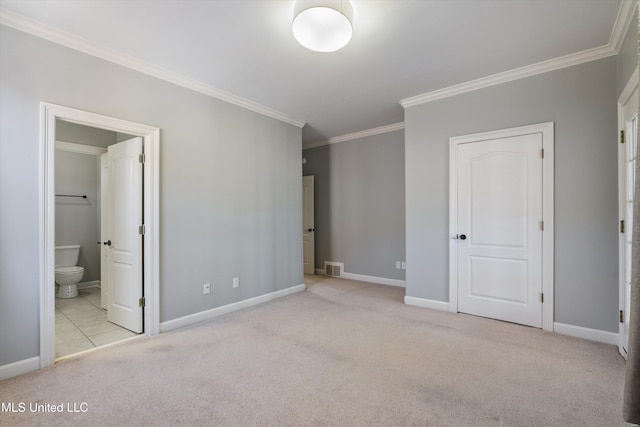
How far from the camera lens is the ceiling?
2225 mm

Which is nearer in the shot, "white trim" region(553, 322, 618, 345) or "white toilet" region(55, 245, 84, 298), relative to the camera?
"white trim" region(553, 322, 618, 345)

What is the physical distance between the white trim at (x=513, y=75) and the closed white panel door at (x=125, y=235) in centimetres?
336

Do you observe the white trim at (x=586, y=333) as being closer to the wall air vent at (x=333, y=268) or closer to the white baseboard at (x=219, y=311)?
the white baseboard at (x=219, y=311)

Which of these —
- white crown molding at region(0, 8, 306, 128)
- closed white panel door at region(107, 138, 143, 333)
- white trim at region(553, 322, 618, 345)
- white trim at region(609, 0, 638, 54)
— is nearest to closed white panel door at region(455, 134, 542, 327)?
white trim at region(553, 322, 618, 345)

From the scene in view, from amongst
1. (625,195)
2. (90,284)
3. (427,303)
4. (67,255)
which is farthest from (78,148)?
(625,195)

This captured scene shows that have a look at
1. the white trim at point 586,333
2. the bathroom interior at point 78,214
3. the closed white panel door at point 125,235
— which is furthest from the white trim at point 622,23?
the bathroom interior at point 78,214

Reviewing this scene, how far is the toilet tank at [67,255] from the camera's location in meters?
4.75

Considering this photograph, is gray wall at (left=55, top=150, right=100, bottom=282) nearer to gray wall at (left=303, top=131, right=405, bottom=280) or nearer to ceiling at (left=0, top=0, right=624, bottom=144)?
ceiling at (left=0, top=0, right=624, bottom=144)

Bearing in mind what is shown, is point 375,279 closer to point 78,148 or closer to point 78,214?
point 78,214

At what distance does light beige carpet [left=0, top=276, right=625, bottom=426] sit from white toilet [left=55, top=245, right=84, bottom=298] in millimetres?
2427

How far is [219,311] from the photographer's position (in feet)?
12.1

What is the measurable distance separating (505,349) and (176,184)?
3.64 meters

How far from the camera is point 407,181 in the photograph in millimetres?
4098


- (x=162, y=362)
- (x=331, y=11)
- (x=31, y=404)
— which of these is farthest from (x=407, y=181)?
(x=31, y=404)
